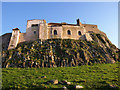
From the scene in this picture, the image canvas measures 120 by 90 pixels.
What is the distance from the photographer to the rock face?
2267cm

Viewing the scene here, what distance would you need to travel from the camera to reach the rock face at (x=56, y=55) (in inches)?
893

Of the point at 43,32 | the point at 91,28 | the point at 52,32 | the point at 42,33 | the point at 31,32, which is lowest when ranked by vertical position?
the point at 42,33

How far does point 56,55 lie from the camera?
82.2 ft

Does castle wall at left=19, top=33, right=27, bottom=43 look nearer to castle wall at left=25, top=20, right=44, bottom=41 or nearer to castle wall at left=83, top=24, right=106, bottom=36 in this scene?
castle wall at left=25, top=20, right=44, bottom=41

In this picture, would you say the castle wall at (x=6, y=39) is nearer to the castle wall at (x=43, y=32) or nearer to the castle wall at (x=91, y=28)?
the castle wall at (x=43, y=32)

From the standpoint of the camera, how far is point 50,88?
10.1 meters

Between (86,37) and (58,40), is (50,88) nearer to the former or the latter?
(58,40)

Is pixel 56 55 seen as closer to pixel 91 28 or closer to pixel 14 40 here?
pixel 14 40

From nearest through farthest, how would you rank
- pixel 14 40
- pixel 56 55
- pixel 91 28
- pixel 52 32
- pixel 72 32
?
pixel 56 55 → pixel 14 40 → pixel 52 32 → pixel 72 32 → pixel 91 28

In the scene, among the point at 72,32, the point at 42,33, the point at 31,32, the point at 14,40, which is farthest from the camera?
the point at 72,32

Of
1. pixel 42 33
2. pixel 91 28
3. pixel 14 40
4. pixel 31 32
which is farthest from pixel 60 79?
pixel 91 28

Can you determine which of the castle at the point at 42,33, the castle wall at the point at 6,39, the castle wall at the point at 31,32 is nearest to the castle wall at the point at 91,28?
the castle at the point at 42,33

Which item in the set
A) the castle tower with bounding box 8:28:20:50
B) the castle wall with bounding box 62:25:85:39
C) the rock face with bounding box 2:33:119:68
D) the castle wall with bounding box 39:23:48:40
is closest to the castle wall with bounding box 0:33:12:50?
the castle tower with bounding box 8:28:20:50

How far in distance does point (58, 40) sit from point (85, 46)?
31.2 ft
